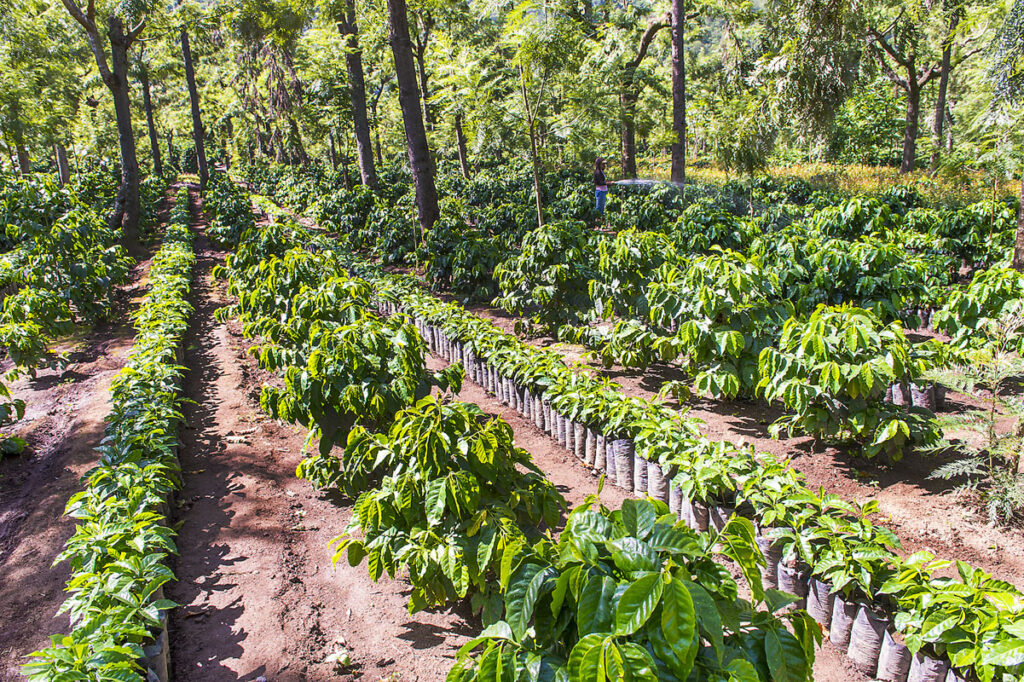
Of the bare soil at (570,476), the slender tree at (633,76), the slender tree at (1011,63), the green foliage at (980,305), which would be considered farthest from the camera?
the slender tree at (633,76)

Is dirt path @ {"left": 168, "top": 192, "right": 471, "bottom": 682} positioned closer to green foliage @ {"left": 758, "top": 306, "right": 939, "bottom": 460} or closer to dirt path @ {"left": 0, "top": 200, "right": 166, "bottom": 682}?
dirt path @ {"left": 0, "top": 200, "right": 166, "bottom": 682}

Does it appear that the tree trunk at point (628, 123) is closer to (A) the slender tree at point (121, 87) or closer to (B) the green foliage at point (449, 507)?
(A) the slender tree at point (121, 87)

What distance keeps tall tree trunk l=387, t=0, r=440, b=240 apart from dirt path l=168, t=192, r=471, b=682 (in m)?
7.71

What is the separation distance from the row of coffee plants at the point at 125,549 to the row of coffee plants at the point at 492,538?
3.07 ft

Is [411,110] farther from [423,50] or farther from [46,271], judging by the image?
[423,50]

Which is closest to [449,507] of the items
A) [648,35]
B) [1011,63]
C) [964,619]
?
[964,619]

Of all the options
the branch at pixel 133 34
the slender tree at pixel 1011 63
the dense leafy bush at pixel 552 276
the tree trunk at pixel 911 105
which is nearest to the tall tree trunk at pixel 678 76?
the slender tree at pixel 1011 63

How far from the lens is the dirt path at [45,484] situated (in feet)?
12.6

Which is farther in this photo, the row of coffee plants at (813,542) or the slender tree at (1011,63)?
the slender tree at (1011,63)

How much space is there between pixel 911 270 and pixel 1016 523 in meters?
2.99

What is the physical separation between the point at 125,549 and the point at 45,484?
2812 mm

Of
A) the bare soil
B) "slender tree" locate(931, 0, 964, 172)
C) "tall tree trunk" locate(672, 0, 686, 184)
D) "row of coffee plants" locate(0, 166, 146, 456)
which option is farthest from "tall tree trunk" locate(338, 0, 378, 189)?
"slender tree" locate(931, 0, 964, 172)

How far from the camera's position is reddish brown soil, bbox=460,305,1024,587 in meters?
4.06

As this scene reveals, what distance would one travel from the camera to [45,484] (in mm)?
5484
